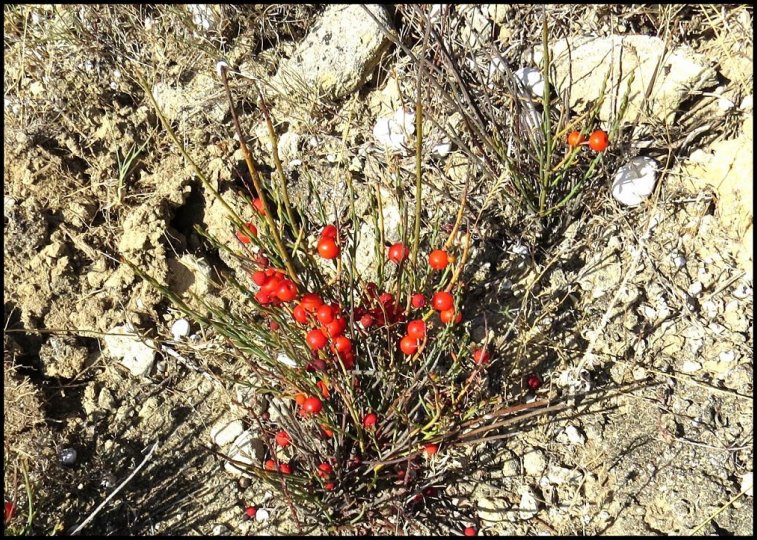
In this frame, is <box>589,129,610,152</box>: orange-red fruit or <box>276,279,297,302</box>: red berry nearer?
<box>276,279,297,302</box>: red berry

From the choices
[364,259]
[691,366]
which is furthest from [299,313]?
[691,366]

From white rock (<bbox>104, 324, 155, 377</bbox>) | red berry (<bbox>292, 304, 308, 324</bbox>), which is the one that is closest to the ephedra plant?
red berry (<bbox>292, 304, 308, 324</bbox>)

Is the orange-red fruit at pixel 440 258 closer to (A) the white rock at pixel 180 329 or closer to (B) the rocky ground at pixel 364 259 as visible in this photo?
(B) the rocky ground at pixel 364 259

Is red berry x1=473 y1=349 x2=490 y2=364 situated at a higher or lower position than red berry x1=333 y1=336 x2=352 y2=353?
higher

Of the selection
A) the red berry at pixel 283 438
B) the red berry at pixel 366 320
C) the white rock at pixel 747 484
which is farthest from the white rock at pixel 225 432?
the white rock at pixel 747 484

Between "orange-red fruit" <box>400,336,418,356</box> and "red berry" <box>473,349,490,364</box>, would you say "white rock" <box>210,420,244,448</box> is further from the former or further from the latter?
"red berry" <box>473,349,490,364</box>

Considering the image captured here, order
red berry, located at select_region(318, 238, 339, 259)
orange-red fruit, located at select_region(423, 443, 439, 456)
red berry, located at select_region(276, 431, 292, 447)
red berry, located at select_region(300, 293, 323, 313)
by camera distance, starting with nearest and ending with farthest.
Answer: red berry, located at select_region(318, 238, 339, 259) < red berry, located at select_region(300, 293, 323, 313) < orange-red fruit, located at select_region(423, 443, 439, 456) < red berry, located at select_region(276, 431, 292, 447)

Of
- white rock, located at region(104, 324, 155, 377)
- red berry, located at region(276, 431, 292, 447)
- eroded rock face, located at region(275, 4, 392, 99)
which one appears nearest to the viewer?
red berry, located at region(276, 431, 292, 447)
